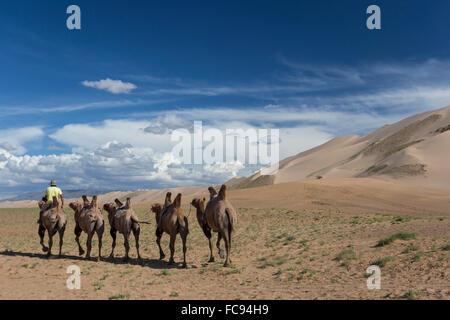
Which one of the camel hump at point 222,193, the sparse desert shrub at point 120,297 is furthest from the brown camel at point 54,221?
the sparse desert shrub at point 120,297

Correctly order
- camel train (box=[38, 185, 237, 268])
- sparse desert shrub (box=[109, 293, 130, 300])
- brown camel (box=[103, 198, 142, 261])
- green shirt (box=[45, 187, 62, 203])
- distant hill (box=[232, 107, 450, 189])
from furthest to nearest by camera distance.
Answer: distant hill (box=[232, 107, 450, 189]), green shirt (box=[45, 187, 62, 203]), brown camel (box=[103, 198, 142, 261]), camel train (box=[38, 185, 237, 268]), sparse desert shrub (box=[109, 293, 130, 300])

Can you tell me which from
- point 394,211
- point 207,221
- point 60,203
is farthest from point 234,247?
point 394,211

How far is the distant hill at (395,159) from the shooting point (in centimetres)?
5975

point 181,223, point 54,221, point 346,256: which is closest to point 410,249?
point 346,256

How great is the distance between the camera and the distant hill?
5975 cm

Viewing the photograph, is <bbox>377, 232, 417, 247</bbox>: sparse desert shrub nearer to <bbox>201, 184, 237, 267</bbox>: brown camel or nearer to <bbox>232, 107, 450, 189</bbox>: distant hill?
<bbox>201, 184, 237, 267</bbox>: brown camel

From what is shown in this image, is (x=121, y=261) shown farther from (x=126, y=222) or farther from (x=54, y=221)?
(x=54, y=221)

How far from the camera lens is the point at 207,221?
590 inches

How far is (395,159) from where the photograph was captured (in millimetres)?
68000

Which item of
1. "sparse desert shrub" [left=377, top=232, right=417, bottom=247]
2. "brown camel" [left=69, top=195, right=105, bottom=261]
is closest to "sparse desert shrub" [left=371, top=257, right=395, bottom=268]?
"sparse desert shrub" [left=377, top=232, right=417, bottom=247]

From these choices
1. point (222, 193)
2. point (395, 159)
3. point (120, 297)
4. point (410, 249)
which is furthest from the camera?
point (395, 159)

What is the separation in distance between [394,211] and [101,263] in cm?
2947

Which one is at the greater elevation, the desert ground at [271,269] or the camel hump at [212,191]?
the camel hump at [212,191]

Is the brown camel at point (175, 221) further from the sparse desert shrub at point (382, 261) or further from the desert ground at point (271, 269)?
the sparse desert shrub at point (382, 261)
